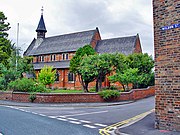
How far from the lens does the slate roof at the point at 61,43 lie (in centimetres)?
5378

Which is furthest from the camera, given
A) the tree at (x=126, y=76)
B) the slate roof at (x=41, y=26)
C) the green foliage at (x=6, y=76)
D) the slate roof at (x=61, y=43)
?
the slate roof at (x=41, y=26)

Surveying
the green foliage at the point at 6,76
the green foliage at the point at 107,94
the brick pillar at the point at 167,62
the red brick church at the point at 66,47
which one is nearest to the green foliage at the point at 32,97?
the green foliage at the point at 107,94

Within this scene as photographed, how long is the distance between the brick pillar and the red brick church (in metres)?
34.6

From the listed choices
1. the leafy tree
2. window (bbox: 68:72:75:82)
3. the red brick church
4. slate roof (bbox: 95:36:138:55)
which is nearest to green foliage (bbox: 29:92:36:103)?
the leafy tree

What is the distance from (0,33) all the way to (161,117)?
4639 centimetres

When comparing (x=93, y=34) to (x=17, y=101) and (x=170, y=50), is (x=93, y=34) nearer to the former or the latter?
(x=17, y=101)

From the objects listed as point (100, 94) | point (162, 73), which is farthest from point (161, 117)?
point (100, 94)

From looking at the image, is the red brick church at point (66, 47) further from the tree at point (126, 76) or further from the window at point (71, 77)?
the tree at point (126, 76)

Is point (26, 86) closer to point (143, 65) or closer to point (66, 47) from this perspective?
point (143, 65)

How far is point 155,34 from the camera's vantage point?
9.31 meters

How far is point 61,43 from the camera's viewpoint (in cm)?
5834

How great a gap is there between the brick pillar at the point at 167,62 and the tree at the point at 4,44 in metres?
39.0

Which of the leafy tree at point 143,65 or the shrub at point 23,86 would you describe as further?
the leafy tree at point 143,65

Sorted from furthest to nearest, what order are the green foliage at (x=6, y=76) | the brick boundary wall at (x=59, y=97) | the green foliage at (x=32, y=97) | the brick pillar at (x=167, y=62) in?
the green foliage at (x=6, y=76)
the green foliage at (x=32, y=97)
the brick boundary wall at (x=59, y=97)
the brick pillar at (x=167, y=62)
